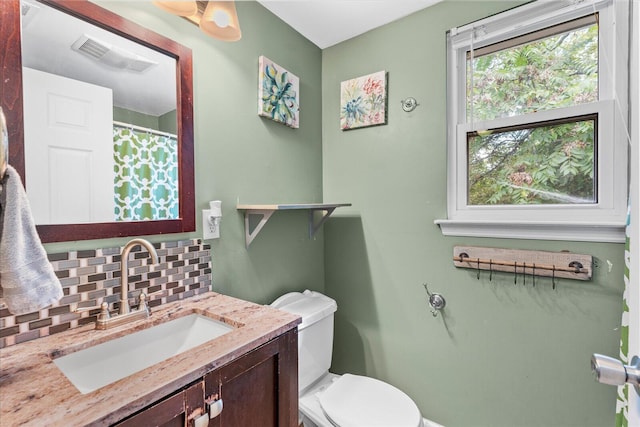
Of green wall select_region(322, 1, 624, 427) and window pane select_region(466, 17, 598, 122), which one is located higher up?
window pane select_region(466, 17, 598, 122)

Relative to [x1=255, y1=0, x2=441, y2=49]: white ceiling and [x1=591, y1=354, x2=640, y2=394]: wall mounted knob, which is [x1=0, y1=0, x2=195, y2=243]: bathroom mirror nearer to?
[x1=255, y1=0, x2=441, y2=49]: white ceiling

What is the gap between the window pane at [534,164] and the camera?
1213 millimetres

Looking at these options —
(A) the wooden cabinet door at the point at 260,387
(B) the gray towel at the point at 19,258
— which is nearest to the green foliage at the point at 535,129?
(A) the wooden cabinet door at the point at 260,387

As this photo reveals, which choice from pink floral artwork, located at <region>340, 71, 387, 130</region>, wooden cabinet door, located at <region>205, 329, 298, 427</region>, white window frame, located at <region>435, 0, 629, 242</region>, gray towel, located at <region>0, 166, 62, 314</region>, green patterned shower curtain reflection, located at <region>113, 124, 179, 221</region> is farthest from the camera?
pink floral artwork, located at <region>340, 71, 387, 130</region>

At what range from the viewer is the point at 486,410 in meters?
1.40

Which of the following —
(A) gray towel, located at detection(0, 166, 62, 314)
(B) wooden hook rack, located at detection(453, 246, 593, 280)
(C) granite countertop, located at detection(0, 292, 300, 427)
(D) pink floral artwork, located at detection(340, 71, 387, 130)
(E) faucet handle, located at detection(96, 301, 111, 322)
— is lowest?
(C) granite countertop, located at detection(0, 292, 300, 427)

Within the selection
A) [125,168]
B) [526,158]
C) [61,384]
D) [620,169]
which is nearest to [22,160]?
[125,168]

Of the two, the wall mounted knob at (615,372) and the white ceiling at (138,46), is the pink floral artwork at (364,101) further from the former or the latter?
the wall mounted knob at (615,372)

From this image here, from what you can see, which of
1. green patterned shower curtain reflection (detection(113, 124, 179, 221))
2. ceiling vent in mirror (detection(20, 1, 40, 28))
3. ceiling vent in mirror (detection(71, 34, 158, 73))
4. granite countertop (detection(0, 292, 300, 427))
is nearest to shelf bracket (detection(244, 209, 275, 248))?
green patterned shower curtain reflection (detection(113, 124, 179, 221))

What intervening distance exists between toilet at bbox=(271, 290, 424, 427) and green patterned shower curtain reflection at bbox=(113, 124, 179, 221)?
0.72 metres

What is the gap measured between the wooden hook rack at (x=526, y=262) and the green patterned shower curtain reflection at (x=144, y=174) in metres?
1.35

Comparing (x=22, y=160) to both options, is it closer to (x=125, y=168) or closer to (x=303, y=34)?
(x=125, y=168)

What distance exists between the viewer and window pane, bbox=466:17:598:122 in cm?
121

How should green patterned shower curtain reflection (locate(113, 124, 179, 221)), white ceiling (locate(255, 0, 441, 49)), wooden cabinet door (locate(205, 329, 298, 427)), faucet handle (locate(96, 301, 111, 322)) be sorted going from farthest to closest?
white ceiling (locate(255, 0, 441, 49)) < green patterned shower curtain reflection (locate(113, 124, 179, 221)) < faucet handle (locate(96, 301, 111, 322)) < wooden cabinet door (locate(205, 329, 298, 427))
